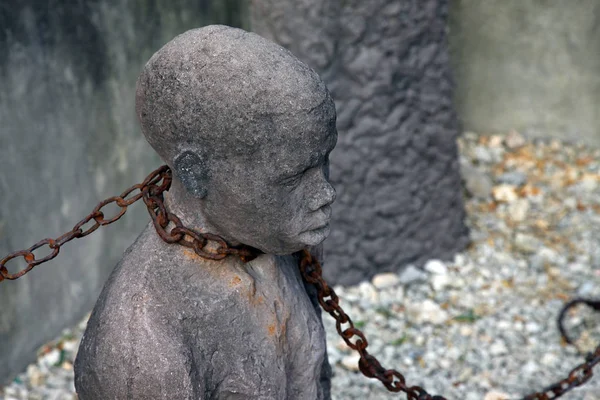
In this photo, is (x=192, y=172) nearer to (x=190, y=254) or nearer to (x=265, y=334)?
(x=190, y=254)

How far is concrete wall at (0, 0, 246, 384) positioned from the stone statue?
1929mm

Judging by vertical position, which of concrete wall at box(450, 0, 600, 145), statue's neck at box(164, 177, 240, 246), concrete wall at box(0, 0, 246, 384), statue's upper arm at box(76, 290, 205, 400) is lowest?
statue's upper arm at box(76, 290, 205, 400)

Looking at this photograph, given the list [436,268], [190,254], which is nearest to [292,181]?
[190,254]

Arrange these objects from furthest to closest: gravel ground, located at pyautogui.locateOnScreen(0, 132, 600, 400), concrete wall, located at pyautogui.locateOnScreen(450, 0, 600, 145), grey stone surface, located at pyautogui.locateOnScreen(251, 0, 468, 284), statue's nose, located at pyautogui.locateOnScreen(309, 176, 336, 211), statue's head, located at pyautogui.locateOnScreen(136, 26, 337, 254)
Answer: concrete wall, located at pyautogui.locateOnScreen(450, 0, 600, 145)
grey stone surface, located at pyautogui.locateOnScreen(251, 0, 468, 284)
gravel ground, located at pyautogui.locateOnScreen(0, 132, 600, 400)
statue's nose, located at pyautogui.locateOnScreen(309, 176, 336, 211)
statue's head, located at pyautogui.locateOnScreen(136, 26, 337, 254)

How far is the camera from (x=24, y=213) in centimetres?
364

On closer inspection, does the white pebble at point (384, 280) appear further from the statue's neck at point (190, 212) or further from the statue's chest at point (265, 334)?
the statue's neck at point (190, 212)

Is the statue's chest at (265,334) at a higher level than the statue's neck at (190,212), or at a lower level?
lower

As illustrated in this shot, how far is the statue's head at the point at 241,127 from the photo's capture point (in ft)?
5.27

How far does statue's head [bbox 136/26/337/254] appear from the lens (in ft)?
5.27

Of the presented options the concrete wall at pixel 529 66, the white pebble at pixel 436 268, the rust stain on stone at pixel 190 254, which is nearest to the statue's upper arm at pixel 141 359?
the rust stain on stone at pixel 190 254

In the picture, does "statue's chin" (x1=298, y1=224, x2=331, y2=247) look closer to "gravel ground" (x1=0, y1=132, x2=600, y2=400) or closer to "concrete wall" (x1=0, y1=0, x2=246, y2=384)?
"gravel ground" (x1=0, y1=132, x2=600, y2=400)

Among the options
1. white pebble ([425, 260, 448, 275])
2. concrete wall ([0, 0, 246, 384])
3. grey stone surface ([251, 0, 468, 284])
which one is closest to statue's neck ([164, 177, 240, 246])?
concrete wall ([0, 0, 246, 384])

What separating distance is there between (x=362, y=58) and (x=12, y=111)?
5.08 ft

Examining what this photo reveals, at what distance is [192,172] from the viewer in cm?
168
